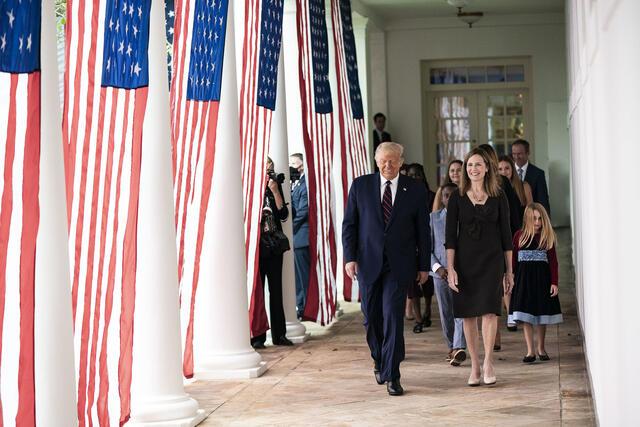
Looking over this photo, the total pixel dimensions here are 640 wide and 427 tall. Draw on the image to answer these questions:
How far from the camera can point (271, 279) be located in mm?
10953

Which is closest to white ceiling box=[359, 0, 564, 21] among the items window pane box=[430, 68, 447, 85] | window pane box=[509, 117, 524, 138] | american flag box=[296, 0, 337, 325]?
window pane box=[430, 68, 447, 85]

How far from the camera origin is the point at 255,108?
380 inches

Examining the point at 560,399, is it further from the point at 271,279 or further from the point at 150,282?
the point at 271,279

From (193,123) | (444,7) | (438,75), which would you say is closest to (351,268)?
(193,123)

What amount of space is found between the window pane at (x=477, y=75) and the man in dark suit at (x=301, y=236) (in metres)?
11.8

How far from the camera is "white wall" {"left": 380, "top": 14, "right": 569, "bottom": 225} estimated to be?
912 inches

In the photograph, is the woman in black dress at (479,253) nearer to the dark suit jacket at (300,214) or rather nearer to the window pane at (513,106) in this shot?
the dark suit jacket at (300,214)

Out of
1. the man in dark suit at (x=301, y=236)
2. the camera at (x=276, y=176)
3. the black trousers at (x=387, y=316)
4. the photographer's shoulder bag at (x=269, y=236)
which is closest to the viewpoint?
the black trousers at (x=387, y=316)

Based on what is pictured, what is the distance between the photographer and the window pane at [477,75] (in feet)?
78.1

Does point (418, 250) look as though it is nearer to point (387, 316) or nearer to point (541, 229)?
point (387, 316)

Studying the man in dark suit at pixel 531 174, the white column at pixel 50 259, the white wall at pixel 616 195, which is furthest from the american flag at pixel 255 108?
the white column at pixel 50 259

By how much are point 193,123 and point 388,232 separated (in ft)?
5.45

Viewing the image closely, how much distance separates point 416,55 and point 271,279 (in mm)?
13301

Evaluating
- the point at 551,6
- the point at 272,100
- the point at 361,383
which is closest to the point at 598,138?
the point at 361,383
